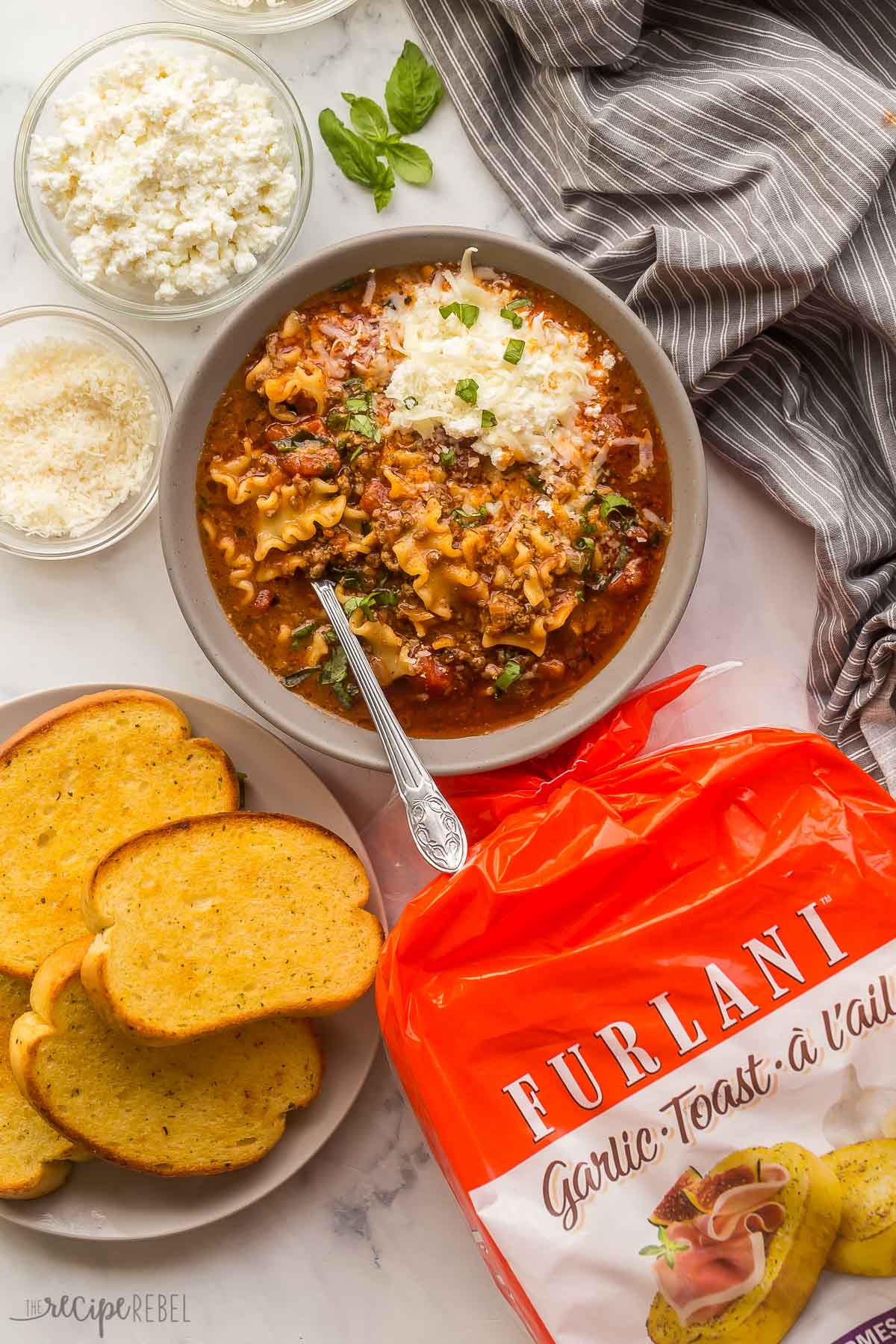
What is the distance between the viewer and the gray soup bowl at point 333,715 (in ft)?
10.9

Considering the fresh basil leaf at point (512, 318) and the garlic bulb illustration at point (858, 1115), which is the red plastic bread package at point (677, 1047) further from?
the fresh basil leaf at point (512, 318)

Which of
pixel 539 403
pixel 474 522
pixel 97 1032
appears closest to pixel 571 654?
pixel 474 522

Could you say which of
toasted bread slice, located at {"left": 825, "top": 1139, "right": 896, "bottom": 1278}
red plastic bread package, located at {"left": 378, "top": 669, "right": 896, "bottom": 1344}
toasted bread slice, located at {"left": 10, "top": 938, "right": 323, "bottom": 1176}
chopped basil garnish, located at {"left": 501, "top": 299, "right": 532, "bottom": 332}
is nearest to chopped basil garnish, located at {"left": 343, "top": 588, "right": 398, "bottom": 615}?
red plastic bread package, located at {"left": 378, "top": 669, "right": 896, "bottom": 1344}

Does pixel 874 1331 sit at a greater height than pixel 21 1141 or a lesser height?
greater

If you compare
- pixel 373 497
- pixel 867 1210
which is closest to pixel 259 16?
pixel 373 497

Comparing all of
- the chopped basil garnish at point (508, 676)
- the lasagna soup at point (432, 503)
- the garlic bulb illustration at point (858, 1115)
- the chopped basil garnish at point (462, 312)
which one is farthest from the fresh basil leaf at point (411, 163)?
the garlic bulb illustration at point (858, 1115)

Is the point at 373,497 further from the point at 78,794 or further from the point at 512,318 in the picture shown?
the point at 78,794

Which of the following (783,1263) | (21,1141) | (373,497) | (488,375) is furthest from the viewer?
(21,1141)

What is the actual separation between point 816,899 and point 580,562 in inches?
49.3

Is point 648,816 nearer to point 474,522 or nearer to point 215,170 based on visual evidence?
point 474,522

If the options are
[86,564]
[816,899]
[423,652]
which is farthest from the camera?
[86,564]

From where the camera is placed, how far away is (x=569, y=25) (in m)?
3.45

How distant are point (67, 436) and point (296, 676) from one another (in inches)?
44.4
